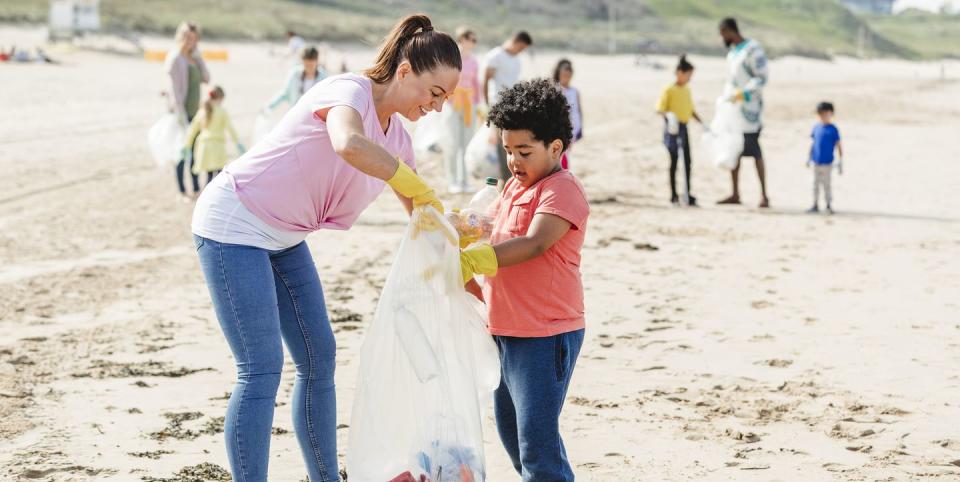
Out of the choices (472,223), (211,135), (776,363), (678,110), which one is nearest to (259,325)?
(472,223)

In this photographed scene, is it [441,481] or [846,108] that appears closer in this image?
[441,481]

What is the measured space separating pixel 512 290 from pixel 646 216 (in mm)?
7209

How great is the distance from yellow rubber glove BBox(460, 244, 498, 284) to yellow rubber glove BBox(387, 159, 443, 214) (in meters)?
0.17

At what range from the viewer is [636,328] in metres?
6.36

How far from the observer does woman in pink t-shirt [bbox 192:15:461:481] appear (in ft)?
10.5

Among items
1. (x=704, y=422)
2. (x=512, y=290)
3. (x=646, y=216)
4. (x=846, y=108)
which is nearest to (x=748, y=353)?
(x=704, y=422)

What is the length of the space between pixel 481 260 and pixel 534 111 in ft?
1.51

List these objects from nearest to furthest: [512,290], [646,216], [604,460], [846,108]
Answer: [512,290] < [604,460] < [646,216] < [846,108]

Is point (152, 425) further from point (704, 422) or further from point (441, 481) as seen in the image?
point (704, 422)

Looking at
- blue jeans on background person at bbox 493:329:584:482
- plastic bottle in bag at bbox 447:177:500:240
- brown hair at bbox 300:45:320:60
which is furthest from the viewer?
brown hair at bbox 300:45:320:60

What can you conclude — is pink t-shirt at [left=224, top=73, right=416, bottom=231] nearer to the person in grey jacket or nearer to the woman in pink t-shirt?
the woman in pink t-shirt

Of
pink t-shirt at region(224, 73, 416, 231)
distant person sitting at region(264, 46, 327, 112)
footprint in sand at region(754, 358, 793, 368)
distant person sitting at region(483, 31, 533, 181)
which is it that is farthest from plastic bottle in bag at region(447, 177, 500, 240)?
distant person sitting at region(264, 46, 327, 112)

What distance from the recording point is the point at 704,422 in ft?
15.6

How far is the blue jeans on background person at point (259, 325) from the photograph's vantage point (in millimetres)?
3262
